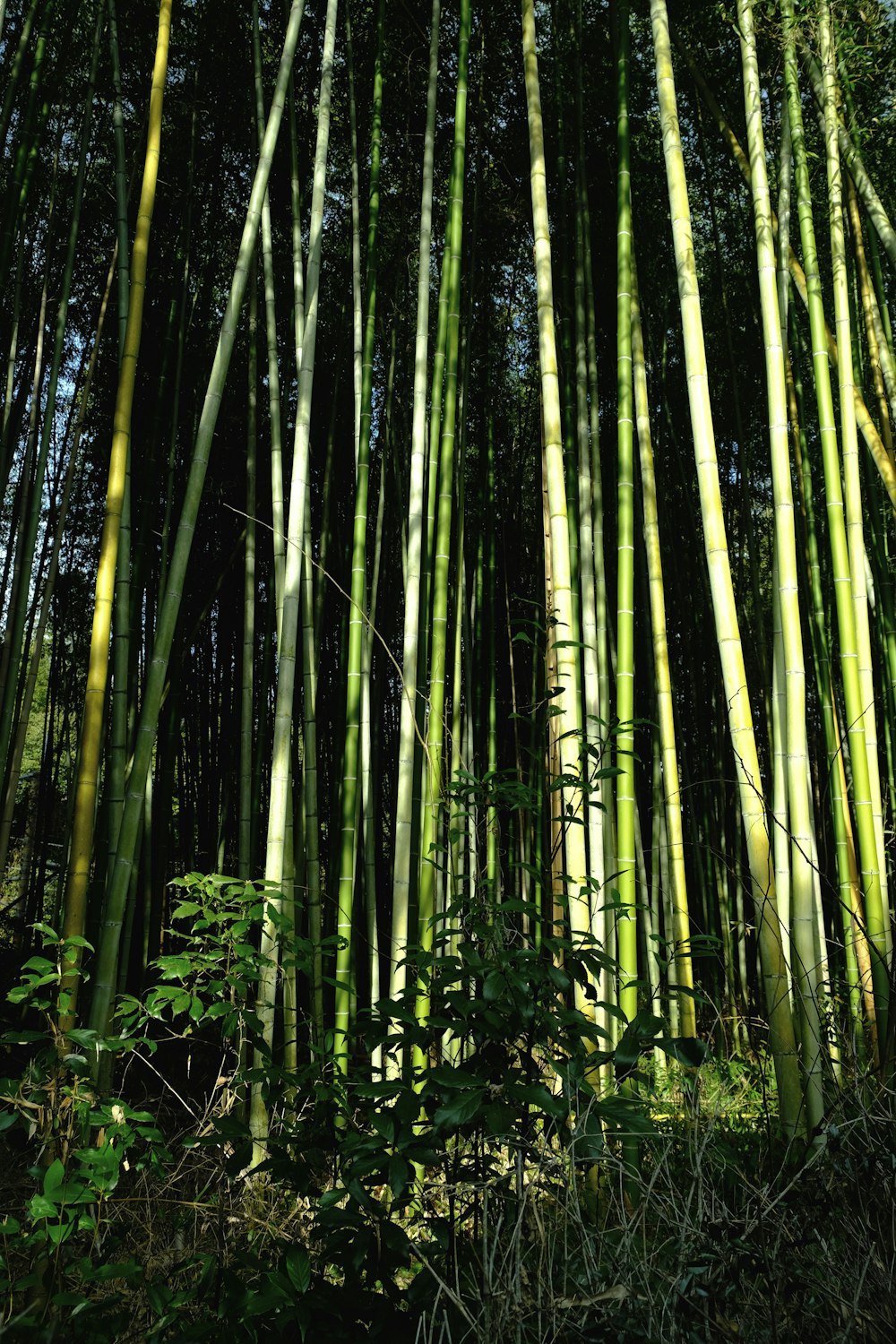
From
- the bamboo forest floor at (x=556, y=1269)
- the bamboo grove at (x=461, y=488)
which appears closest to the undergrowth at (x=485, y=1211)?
the bamboo forest floor at (x=556, y=1269)

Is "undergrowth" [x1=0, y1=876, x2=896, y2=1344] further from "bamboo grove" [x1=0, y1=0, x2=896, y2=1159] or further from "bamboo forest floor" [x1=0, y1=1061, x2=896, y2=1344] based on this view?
"bamboo grove" [x1=0, y1=0, x2=896, y2=1159]

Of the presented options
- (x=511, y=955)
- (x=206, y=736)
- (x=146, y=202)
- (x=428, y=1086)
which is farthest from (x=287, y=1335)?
(x=206, y=736)

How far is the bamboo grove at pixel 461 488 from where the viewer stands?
6.60 feet

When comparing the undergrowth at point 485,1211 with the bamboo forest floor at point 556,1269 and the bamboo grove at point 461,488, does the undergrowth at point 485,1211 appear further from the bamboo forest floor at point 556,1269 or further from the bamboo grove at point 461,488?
the bamboo grove at point 461,488

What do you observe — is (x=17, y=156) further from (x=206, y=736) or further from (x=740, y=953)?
(x=740, y=953)

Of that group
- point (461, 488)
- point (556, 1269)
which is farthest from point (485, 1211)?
point (461, 488)

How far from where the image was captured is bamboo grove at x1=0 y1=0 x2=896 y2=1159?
6.60ft

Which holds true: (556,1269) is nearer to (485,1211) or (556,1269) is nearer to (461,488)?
(485,1211)

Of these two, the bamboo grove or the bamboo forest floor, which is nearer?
the bamboo forest floor

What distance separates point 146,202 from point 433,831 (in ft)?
4.96

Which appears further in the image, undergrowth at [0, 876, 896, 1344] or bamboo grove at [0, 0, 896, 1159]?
bamboo grove at [0, 0, 896, 1159]

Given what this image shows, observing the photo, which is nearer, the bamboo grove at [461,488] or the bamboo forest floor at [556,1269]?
the bamboo forest floor at [556,1269]

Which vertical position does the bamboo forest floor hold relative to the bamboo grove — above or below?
below

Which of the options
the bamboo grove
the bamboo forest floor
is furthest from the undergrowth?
the bamboo grove
